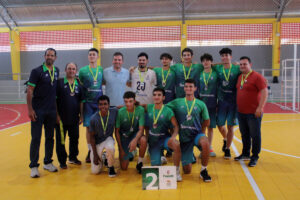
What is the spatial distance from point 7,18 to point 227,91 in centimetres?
1813

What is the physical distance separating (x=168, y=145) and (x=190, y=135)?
1.27 ft

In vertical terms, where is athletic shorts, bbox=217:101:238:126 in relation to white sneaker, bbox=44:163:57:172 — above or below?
above

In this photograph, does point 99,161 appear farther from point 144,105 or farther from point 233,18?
point 233,18

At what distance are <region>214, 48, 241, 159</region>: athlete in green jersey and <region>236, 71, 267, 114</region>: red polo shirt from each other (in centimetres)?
38

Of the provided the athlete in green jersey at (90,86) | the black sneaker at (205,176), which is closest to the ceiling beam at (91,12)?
the athlete in green jersey at (90,86)

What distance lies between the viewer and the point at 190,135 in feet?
13.6

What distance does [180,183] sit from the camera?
385 cm

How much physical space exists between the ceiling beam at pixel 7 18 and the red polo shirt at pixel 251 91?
58.5ft

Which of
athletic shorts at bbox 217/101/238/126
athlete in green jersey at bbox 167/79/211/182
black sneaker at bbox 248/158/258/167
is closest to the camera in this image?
athlete in green jersey at bbox 167/79/211/182

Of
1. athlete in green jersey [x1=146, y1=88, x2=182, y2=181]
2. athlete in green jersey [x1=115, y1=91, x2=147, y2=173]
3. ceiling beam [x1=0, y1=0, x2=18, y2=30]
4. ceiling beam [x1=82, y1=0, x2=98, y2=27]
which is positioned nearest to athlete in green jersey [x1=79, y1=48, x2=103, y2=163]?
athlete in green jersey [x1=115, y1=91, x2=147, y2=173]

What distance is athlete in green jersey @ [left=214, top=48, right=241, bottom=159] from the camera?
191 inches

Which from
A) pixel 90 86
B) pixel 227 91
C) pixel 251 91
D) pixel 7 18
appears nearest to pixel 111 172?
pixel 90 86

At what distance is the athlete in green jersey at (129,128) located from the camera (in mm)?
4281

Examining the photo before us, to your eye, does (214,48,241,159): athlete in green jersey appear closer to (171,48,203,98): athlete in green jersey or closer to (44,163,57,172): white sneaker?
(171,48,203,98): athlete in green jersey
